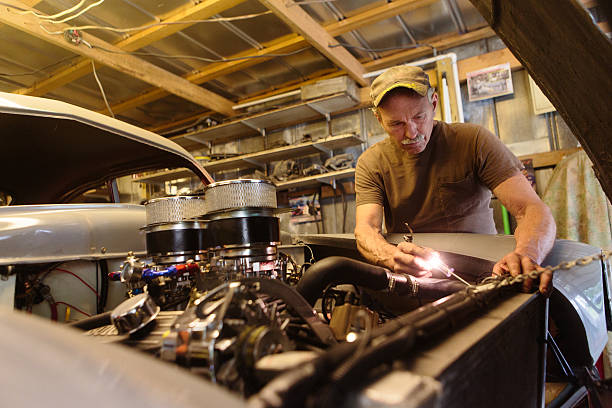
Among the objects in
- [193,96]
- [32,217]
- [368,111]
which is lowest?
[32,217]

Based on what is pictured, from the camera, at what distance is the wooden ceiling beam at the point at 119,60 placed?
331cm

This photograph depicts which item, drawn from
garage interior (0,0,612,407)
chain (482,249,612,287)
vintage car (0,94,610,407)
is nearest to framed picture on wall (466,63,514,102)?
garage interior (0,0,612,407)

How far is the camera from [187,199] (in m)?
1.65

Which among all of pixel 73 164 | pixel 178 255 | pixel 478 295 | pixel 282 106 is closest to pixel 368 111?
pixel 282 106

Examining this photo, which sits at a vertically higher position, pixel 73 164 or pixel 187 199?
pixel 73 164

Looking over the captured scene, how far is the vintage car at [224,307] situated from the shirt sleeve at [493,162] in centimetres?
55

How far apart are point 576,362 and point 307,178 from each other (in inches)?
146

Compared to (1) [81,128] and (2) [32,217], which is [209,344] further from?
(1) [81,128]

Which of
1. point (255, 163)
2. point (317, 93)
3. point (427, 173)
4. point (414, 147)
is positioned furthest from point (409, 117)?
point (255, 163)

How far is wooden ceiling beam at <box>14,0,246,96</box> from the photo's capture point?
3.47 metres

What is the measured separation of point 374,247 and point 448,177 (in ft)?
2.07

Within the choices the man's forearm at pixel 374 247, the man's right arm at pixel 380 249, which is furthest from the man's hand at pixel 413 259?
the man's forearm at pixel 374 247

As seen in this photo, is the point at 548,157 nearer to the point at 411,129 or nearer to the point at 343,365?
the point at 411,129

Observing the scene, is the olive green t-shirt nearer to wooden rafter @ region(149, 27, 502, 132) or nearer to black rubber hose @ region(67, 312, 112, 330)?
black rubber hose @ region(67, 312, 112, 330)
